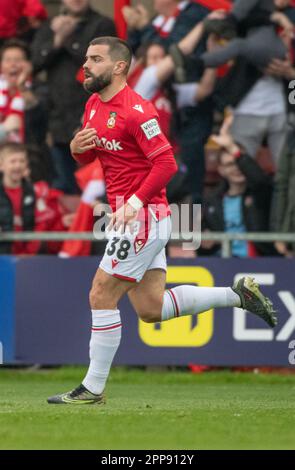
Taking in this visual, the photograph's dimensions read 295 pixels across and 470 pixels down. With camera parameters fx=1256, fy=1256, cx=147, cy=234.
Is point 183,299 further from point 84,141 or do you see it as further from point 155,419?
point 155,419

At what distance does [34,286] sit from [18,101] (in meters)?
2.34

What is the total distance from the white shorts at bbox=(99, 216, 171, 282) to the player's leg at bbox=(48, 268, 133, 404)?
0.07 metres

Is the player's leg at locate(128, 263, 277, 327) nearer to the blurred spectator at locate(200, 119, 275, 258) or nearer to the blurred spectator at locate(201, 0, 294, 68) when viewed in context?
the blurred spectator at locate(200, 119, 275, 258)

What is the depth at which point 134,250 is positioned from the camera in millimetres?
9195

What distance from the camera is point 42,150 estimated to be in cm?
1452

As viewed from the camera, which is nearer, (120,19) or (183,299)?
(183,299)

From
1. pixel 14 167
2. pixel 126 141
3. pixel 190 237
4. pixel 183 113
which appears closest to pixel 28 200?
pixel 14 167

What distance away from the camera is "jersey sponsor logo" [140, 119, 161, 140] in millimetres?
9059

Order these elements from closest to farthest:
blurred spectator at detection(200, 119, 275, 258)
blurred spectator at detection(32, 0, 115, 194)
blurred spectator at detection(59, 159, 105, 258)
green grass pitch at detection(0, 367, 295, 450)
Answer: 1. green grass pitch at detection(0, 367, 295, 450)
2. blurred spectator at detection(200, 119, 275, 258)
3. blurred spectator at detection(59, 159, 105, 258)
4. blurred spectator at detection(32, 0, 115, 194)

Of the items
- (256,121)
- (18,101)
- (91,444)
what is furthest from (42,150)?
(91,444)

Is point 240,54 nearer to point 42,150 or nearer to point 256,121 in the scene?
point 256,121

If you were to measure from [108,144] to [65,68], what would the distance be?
5383mm

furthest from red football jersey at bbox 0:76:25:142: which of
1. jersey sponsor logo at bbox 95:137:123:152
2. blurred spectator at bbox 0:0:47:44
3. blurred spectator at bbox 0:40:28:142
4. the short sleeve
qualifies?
the short sleeve

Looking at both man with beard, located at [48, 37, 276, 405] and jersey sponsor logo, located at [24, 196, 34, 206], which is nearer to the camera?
man with beard, located at [48, 37, 276, 405]
